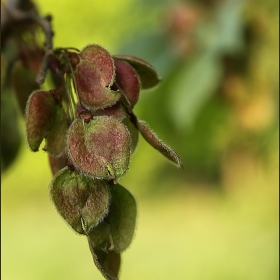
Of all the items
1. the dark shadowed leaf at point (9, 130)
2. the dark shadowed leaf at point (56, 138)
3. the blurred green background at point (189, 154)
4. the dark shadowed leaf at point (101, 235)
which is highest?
the dark shadowed leaf at point (56, 138)

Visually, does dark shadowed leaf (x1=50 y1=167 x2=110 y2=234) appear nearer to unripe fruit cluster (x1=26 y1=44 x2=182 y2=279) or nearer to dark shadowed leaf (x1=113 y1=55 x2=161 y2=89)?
unripe fruit cluster (x1=26 y1=44 x2=182 y2=279)

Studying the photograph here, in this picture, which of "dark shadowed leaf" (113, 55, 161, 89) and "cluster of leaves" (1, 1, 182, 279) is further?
"dark shadowed leaf" (113, 55, 161, 89)

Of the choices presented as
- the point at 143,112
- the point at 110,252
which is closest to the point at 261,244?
the point at 143,112

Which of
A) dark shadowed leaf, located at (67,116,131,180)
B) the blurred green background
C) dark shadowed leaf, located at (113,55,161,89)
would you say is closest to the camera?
dark shadowed leaf, located at (67,116,131,180)

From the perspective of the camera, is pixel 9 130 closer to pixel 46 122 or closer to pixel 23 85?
pixel 23 85

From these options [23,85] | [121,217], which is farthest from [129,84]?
[23,85]

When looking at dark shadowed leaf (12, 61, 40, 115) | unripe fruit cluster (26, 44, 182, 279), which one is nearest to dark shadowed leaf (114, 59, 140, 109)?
unripe fruit cluster (26, 44, 182, 279)

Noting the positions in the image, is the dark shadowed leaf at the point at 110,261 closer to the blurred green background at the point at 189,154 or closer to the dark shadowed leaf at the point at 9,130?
the blurred green background at the point at 189,154

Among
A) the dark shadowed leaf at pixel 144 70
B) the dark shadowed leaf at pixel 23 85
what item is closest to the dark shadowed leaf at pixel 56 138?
the dark shadowed leaf at pixel 144 70
